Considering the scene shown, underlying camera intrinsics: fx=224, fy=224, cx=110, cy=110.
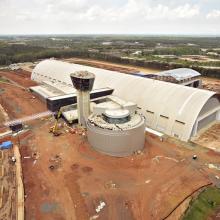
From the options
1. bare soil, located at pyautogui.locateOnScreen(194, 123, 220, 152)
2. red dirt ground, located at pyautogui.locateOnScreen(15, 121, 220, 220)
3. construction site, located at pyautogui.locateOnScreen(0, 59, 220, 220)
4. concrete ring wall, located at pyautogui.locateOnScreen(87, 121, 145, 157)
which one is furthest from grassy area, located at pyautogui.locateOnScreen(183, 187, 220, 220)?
concrete ring wall, located at pyautogui.locateOnScreen(87, 121, 145, 157)

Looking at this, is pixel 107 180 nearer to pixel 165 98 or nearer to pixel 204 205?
pixel 204 205

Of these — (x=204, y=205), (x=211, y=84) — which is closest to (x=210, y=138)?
(x=204, y=205)

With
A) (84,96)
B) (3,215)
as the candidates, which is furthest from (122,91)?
(3,215)

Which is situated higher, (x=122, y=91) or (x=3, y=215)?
(x=122, y=91)

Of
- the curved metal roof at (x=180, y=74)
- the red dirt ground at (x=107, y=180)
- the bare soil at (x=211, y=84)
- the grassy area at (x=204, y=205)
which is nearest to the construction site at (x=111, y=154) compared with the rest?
the red dirt ground at (x=107, y=180)

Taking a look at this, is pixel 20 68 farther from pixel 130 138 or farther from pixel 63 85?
pixel 130 138

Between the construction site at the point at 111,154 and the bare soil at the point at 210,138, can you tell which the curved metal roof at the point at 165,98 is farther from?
the bare soil at the point at 210,138
